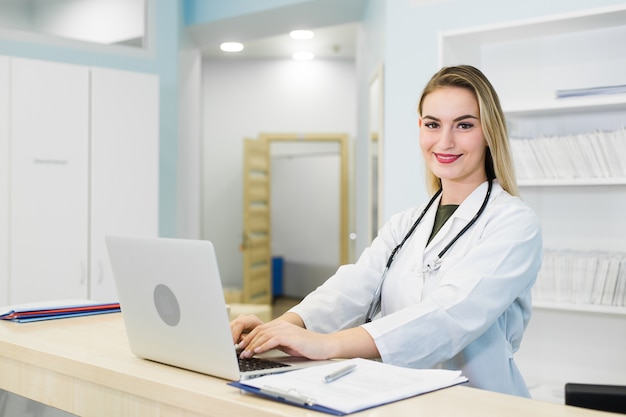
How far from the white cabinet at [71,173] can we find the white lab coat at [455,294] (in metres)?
2.52

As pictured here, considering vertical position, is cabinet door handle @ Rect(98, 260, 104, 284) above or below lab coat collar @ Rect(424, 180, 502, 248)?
below

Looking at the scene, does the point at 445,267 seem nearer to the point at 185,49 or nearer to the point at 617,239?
the point at 617,239

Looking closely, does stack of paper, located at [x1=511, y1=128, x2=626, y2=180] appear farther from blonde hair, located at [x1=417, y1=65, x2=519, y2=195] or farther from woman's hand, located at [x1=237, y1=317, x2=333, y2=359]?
woman's hand, located at [x1=237, y1=317, x2=333, y2=359]

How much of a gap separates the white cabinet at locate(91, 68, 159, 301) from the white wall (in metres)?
4.14

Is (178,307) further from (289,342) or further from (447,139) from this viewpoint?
(447,139)

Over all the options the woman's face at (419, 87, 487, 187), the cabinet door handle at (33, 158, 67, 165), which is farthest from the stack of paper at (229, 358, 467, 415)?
the cabinet door handle at (33, 158, 67, 165)

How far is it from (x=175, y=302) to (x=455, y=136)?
0.97 meters

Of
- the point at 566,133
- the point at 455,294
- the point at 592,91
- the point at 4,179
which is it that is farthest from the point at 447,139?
the point at 4,179

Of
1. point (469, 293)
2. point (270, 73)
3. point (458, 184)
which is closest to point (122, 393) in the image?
point (469, 293)

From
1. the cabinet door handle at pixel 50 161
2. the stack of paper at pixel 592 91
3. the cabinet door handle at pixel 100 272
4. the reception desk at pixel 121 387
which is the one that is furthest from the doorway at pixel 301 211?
the reception desk at pixel 121 387

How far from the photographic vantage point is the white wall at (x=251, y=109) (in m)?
8.60

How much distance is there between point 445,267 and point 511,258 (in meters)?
0.20

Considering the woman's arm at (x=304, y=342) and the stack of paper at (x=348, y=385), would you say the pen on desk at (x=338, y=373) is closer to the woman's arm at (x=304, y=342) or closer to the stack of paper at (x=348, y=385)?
the stack of paper at (x=348, y=385)

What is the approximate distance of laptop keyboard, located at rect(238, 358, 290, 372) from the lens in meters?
1.42
